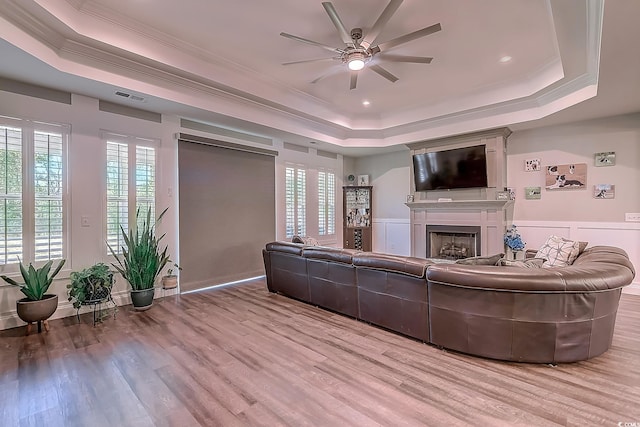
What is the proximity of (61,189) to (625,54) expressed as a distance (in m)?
6.26

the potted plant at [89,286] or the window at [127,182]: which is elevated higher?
the window at [127,182]

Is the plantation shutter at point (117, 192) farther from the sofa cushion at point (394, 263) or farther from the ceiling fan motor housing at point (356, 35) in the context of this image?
the ceiling fan motor housing at point (356, 35)

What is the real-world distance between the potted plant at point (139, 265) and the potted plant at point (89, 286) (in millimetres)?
346

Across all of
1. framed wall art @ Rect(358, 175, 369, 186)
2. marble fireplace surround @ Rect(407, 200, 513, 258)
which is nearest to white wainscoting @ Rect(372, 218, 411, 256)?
marble fireplace surround @ Rect(407, 200, 513, 258)

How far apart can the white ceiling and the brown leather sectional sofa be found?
2.06 m

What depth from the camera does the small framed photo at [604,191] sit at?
16.0ft

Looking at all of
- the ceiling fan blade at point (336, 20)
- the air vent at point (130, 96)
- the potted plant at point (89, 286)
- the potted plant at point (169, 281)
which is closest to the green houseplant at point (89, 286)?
the potted plant at point (89, 286)

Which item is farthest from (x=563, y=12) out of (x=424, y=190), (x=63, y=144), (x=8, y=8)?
(x=63, y=144)

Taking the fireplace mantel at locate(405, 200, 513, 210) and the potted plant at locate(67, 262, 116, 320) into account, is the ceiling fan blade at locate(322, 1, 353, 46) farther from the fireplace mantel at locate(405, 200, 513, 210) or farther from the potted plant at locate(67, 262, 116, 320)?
the fireplace mantel at locate(405, 200, 513, 210)

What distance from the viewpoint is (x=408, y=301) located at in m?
2.97

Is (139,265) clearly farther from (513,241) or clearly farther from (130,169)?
(513,241)

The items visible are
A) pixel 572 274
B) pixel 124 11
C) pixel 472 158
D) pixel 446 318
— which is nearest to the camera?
pixel 572 274

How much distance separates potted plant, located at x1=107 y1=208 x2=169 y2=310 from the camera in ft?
13.0

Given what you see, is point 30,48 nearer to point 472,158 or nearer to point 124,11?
point 124,11
